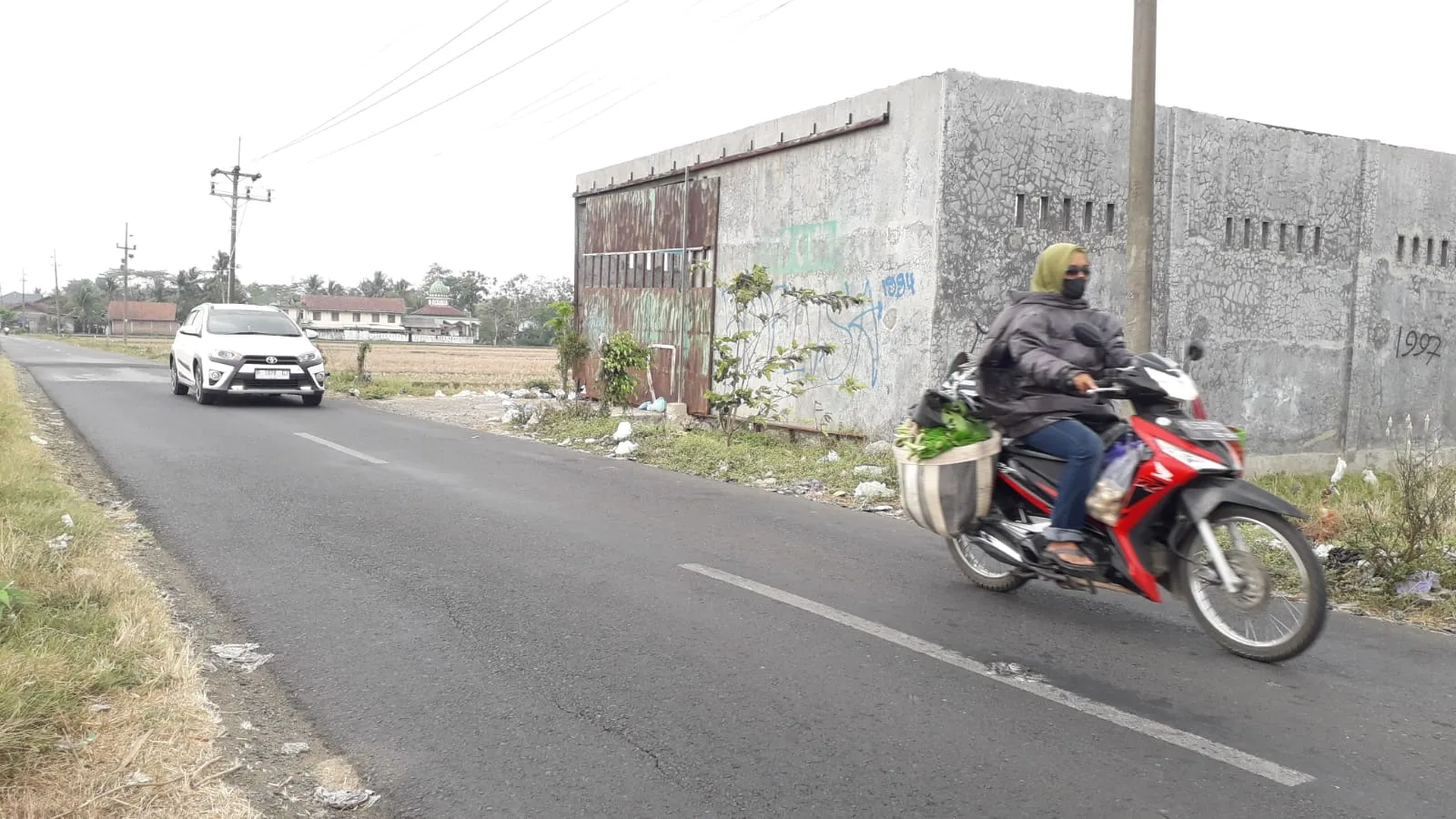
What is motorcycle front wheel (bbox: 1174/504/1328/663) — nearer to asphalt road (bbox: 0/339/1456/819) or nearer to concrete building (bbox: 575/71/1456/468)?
asphalt road (bbox: 0/339/1456/819)

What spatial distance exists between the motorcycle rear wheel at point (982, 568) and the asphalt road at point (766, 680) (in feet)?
0.50

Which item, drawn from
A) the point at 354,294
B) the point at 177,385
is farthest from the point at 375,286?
the point at 177,385

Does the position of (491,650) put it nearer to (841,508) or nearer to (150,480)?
(841,508)

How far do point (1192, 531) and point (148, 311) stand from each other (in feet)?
428

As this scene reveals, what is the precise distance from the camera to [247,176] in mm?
43094

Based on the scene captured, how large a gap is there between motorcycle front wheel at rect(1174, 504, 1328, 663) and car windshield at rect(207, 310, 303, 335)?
613 inches

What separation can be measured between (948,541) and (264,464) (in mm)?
6695

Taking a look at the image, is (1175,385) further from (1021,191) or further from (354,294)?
(354,294)

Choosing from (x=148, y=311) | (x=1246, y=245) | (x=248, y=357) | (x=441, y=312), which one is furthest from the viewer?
(x=441, y=312)

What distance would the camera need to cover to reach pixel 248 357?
15.8 m

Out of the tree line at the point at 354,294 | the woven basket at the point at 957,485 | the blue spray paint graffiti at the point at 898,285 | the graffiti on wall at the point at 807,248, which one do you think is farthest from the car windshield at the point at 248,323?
the tree line at the point at 354,294

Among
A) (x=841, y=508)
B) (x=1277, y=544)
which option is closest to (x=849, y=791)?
(x=1277, y=544)

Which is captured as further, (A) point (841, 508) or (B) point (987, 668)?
(A) point (841, 508)

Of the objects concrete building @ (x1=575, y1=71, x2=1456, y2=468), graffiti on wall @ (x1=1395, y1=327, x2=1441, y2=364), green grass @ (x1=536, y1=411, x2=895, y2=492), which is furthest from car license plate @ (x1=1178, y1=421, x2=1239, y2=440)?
graffiti on wall @ (x1=1395, y1=327, x2=1441, y2=364)
